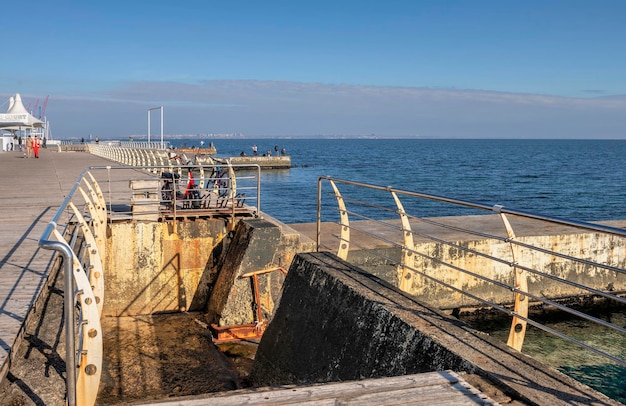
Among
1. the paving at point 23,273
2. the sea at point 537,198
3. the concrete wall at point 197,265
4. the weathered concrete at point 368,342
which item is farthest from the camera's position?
the concrete wall at point 197,265

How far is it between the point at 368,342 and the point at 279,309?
2.02 metres

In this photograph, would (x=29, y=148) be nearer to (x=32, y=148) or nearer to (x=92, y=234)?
(x=32, y=148)

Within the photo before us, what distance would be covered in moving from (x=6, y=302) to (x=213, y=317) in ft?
21.3

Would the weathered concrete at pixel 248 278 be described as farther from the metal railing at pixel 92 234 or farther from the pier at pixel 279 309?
the metal railing at pixel 92 234

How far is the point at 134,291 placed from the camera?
472 inches

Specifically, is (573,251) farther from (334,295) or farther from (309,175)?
(309,175)

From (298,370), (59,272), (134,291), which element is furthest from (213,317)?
(298,370)

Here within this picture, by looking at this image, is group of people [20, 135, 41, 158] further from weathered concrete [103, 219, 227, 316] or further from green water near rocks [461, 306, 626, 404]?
green water near rocks [461, 306, 626, 404]

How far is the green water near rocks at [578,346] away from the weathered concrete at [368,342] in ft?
16.8

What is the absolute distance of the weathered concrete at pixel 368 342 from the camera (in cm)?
346

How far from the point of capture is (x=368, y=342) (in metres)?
4.70

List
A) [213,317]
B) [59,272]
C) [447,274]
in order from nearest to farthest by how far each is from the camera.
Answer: [59,272] → [213,317] → [447,274]

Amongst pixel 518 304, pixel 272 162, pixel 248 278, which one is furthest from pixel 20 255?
pixel 272 162

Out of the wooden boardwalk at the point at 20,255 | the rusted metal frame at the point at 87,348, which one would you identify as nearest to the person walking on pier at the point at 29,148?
the wooden boardwalk at the point at 20,255
